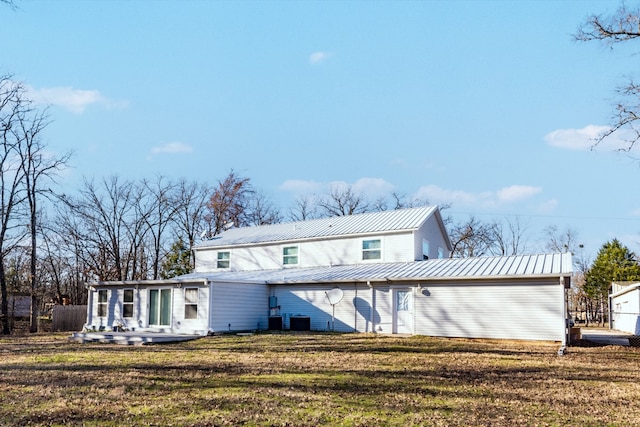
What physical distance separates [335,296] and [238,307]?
13.7 ft

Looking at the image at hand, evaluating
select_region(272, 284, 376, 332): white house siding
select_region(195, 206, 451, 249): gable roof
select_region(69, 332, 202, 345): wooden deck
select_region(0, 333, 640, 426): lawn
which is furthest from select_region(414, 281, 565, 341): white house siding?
select_region(69, 332, 202, 345): wooden deck

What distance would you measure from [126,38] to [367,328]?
14.0 metres

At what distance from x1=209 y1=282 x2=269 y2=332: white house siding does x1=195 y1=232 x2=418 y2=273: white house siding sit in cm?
357

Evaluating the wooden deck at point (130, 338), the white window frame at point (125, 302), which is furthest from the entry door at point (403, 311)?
the white window frame at point (125, 302)

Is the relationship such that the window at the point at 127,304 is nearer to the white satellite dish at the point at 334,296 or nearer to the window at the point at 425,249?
the white satellite dish at the point at 334,296

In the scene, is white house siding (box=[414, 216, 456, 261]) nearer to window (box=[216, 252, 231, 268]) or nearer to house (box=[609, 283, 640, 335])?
Answer: house (box=[609, 283, 640, 335])

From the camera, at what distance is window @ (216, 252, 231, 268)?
31.2 m

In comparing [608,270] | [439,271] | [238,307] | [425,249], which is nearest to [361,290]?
[439,271]

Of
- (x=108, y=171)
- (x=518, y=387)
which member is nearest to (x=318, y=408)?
(x=518, y=387)

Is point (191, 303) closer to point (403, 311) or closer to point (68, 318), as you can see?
point (403, 311)

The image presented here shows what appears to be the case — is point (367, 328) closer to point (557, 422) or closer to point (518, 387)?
point (518, 387)

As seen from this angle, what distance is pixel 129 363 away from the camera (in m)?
13.2

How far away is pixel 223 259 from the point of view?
31375mm

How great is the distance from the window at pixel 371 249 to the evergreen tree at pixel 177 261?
55.5ft
